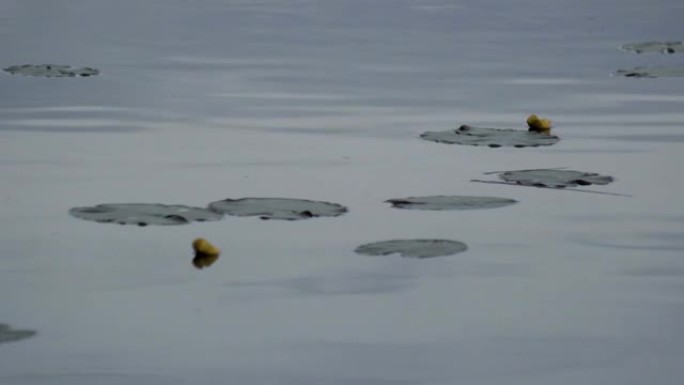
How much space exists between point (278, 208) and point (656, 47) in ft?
19.8

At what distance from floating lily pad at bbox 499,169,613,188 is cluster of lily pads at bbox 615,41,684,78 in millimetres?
3343

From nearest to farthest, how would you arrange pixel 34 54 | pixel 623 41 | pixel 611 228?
1. pixel 611 228
2. pixel 34 54
3. pixel 623 41

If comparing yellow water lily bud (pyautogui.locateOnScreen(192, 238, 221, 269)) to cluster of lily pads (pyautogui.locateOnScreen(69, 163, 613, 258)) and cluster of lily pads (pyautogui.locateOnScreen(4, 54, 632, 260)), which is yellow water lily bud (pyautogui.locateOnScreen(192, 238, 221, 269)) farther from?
cluster of lily pads (pyautogui.locateOnScreen(69, 163, 613, 258))

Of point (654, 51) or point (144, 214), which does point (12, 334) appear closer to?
point (144, 214)

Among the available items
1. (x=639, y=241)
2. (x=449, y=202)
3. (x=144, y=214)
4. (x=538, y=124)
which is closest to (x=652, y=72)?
(x=538, y=124)

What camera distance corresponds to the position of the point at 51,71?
1022cm

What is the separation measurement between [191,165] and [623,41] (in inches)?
239

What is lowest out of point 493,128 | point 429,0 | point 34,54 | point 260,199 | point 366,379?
point 366,379

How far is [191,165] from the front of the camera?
718 centimetres

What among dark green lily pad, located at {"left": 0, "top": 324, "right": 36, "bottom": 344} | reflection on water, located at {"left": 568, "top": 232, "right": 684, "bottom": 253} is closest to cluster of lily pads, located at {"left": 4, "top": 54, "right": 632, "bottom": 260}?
reflection on water, located at {"left": 568, "top": 232, "right": 684, "bottom": 253}

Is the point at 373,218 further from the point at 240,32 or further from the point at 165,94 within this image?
the point at 240,32

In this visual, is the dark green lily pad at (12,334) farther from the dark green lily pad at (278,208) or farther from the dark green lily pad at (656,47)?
the dark green lily pad at (656,47)

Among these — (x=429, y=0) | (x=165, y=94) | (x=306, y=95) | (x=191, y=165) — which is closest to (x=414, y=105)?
(x=306, y=95)

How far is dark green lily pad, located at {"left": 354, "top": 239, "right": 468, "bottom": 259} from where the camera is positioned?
5574mm
